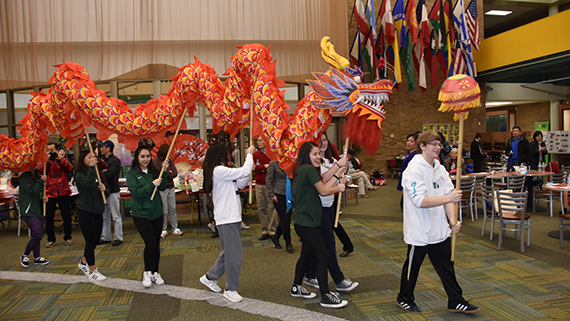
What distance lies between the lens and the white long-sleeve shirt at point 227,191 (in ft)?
11.8

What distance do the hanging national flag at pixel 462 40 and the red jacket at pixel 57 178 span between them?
11270mm

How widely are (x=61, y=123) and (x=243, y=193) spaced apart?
3984 mm

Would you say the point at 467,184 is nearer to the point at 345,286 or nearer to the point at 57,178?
the point at 345,286

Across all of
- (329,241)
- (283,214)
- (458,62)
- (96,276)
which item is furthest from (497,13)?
(96,276)

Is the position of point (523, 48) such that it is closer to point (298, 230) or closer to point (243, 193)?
point (243, 193)

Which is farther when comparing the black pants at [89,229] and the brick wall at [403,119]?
the brick wall at [403,119]

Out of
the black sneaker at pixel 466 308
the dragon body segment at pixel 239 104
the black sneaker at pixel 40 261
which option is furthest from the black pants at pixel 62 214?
the black sneaker at pixel 466 308

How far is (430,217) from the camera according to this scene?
125 inches

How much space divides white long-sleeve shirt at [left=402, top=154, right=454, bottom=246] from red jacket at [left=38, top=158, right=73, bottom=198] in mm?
5667

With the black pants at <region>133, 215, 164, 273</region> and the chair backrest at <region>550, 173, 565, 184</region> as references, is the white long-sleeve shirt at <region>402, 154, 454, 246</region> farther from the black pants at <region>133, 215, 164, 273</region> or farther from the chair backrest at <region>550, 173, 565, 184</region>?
the chair backrest at <region>550, 173, 565, 184</region>

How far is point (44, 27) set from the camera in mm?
8508

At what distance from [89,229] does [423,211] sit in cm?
349

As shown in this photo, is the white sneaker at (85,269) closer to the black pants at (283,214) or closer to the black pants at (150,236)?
the black pants at (150,236)

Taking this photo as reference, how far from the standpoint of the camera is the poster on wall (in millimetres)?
13672
